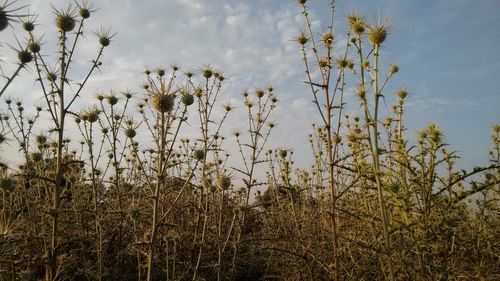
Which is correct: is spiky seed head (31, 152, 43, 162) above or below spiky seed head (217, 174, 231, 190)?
above

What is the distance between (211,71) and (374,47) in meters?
3.16

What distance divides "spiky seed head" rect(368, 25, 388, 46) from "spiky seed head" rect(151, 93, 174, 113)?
201 cm

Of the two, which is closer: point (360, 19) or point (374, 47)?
point (374, 47)

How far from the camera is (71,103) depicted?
369 centimetres

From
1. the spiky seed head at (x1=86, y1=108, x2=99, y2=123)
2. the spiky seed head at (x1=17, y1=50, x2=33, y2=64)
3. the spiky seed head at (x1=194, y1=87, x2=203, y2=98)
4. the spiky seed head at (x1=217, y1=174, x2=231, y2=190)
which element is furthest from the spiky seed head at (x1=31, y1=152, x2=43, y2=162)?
the spiky seed head at (x1=217, y1=174, x2=231, y2=190)

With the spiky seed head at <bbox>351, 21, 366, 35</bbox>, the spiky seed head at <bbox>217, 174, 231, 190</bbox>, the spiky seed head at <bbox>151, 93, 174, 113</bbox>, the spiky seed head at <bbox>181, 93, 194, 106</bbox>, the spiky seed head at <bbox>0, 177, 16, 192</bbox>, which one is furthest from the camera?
the spiky seed head at <bbox>217, 174, 231, 190</bbox>

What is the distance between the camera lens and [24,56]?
3.70m

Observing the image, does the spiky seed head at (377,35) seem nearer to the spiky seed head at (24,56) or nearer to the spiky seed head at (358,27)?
the spiky seed head at (358,27)

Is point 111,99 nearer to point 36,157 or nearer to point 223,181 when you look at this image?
point 36,157

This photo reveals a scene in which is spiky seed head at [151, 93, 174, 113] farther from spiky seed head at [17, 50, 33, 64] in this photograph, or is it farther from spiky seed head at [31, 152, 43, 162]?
spiky seed head at [31, 152, 43, 162]

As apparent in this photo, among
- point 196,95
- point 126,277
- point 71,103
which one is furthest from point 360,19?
point 126,277

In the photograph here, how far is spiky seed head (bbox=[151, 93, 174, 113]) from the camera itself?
3254 mm

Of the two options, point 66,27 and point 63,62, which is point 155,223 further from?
point 66,27

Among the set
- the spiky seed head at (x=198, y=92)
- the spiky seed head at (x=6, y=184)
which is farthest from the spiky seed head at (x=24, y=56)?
the spiky seed head at (x=198, y=92)
